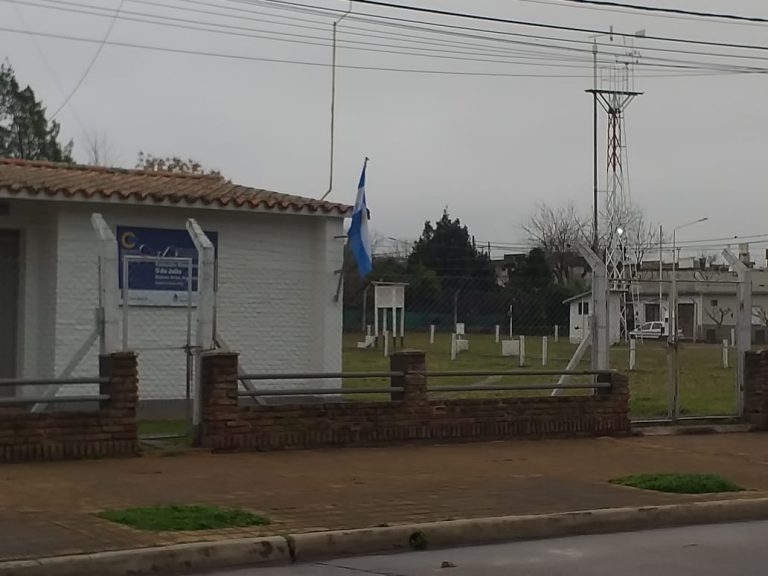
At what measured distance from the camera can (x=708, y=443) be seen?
16.2 m

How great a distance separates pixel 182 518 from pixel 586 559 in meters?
2.98

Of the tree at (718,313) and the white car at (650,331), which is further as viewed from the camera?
the tree at (718,313)

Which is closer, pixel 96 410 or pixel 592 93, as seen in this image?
pixel 96 410

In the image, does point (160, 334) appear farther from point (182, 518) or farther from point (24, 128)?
point (24, 128)

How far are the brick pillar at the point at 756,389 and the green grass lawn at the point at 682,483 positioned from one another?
239 inches

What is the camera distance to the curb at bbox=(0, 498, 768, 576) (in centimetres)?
776

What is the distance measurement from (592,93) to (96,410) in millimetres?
31444

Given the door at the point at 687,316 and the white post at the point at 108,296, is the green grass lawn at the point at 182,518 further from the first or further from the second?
the door at the point at 687,316

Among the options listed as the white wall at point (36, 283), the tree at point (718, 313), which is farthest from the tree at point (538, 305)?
the tree at point (718, 313)

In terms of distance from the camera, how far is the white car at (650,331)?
69.2 ft

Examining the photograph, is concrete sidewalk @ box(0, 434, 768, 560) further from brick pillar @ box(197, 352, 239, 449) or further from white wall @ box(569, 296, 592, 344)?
white wall @ box(569, 296, 592, 344)

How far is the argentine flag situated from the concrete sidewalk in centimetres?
367

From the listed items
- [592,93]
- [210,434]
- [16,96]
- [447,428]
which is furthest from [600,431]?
[16,96]

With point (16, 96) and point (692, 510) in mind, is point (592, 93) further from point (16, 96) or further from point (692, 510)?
point (692, 510)
